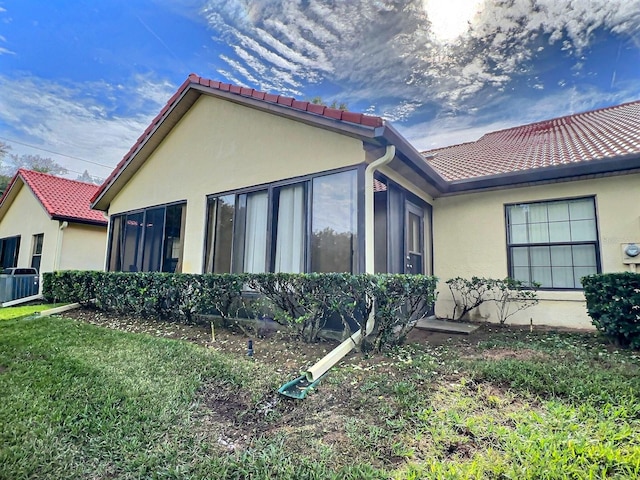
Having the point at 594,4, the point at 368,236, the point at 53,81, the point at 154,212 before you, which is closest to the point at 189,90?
the point at 154,212

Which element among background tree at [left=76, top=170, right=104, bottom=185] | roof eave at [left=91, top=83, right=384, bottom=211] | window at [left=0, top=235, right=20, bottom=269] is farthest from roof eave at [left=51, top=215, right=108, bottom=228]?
background tree at [left=76, top=170, right=104, bottom=185]

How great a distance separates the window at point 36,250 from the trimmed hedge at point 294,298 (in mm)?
8731

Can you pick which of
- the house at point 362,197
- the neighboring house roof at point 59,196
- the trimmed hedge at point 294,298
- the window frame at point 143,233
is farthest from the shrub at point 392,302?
the neighboring house roof at point 59,196

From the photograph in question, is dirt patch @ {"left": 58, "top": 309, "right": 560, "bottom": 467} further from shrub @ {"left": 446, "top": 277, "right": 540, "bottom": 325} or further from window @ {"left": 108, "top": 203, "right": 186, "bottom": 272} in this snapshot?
window @ {"left": 108, "top": 203, "right": 186, "bottom": 272}

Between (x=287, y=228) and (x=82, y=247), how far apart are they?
37.5 feet

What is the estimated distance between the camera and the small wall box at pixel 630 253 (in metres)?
5.90

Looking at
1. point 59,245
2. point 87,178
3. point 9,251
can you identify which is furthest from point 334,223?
point 87,178

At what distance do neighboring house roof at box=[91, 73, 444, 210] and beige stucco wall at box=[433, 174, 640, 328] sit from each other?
97 cm

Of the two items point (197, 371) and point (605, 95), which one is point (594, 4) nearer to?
point (605, 95)

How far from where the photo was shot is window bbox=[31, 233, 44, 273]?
13.9 metres

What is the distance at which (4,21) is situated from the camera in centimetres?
1292

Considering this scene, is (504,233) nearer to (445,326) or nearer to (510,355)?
(445,326)

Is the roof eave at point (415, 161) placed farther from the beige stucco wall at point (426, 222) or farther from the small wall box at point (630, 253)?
the small wall box at point (630, 253)

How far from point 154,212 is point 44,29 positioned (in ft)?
36.3
